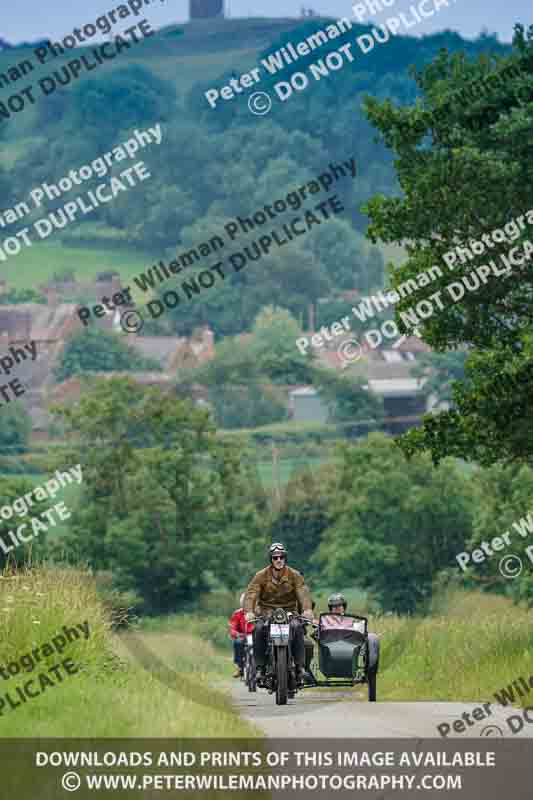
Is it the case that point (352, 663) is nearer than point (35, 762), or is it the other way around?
point (35, 762)

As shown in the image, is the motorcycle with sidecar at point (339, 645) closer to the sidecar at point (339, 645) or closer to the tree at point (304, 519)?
the sidecar at point (339, 645)

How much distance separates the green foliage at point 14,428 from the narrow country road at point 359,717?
140m

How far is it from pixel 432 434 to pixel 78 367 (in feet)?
552

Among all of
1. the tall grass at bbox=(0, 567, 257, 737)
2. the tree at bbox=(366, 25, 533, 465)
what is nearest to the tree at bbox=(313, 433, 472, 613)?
the tree at bbox=(366, 25, 533, 465)

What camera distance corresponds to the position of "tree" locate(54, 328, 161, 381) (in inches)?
7416

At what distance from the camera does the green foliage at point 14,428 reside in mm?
157000

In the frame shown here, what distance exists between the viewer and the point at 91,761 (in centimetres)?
1130

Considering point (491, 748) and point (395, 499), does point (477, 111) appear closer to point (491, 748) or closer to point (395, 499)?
point (491, 748)

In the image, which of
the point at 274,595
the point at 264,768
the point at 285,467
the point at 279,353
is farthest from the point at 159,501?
the point at 279,353

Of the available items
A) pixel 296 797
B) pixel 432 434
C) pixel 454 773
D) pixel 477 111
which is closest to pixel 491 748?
pixel 454 773

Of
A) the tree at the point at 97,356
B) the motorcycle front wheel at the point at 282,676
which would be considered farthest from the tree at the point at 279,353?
the motorcycle front wheel at the point at 282,676

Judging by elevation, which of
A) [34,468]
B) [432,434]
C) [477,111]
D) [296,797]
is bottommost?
[296,797]

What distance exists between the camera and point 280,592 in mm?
15180

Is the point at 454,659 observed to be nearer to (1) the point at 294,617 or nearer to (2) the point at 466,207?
(1) the point at 294,617
